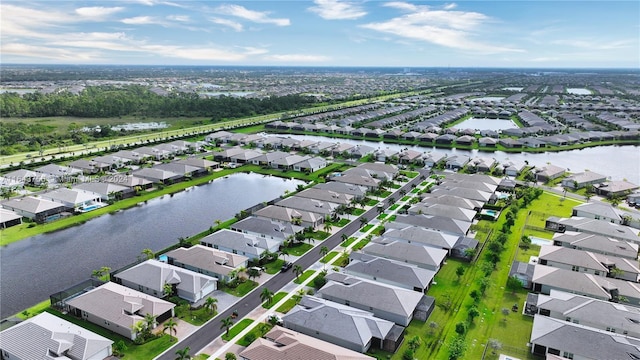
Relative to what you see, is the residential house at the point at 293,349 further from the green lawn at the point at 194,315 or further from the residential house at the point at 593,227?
the residential house at the point at 593,227

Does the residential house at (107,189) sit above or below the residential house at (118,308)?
above

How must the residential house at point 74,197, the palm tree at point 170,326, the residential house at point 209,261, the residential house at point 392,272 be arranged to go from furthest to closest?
the residential house at point 74,197 < the residential house at point 209,261 < the residential house at point 392,272 < the palm tree at point 170,326

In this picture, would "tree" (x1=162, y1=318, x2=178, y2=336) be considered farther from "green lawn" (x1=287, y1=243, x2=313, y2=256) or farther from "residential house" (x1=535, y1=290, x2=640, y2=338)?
"residential house" (x1=535, y1=290, x2=640, y2=338)

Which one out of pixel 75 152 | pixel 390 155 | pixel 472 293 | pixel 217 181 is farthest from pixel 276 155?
pixel 472 293

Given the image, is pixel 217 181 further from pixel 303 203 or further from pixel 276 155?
pixel 303 203

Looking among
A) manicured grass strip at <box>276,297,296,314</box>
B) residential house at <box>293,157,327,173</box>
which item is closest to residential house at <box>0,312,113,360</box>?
manicured grass strip at <box>276,297,296,314</box>

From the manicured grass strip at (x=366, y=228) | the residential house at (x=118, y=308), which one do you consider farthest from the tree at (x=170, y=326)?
the manicured grass strip at (x=366, y=228)
